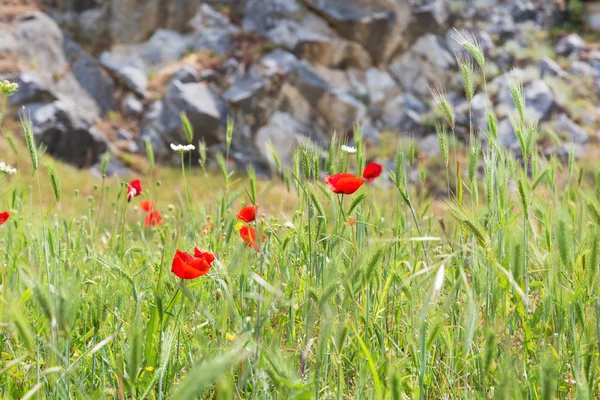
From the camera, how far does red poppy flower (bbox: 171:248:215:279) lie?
41.2 inches

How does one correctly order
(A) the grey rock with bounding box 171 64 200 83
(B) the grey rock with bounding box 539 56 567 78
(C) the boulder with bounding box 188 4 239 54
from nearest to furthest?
(A) the grey rock with bounding box 171 64 200 83 < (B) the grey rock with bounding box 539 56 567 78 < (C) the boulder with bounding box 188 4 239 54

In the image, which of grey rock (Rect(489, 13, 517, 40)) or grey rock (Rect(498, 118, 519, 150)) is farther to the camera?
grey rock (Rect(489, 13, 517, 40))

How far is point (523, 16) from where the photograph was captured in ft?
36.4

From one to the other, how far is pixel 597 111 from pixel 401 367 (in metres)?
9.83

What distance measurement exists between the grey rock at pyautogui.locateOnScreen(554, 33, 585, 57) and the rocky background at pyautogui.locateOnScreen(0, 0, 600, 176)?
0.03 meters

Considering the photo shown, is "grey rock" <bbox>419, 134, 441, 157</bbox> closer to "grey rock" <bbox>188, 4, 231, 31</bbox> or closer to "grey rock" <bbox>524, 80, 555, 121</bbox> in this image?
"grey rock" <bbox>524, 80, 555, 121</bbox>

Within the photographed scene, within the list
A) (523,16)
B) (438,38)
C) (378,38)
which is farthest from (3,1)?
(523,16)

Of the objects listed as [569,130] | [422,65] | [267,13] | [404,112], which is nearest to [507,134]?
[569,130]

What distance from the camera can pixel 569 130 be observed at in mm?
8836

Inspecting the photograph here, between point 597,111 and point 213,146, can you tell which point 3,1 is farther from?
point 597,111

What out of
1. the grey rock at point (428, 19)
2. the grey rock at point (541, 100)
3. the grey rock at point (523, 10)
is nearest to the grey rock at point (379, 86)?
the grey rock at point (428, 19)

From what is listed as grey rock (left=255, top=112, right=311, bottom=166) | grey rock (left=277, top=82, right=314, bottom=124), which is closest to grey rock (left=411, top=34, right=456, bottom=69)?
grey rock (left=277, top=82, right=314, bottom=124)

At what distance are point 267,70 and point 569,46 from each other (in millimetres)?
5705

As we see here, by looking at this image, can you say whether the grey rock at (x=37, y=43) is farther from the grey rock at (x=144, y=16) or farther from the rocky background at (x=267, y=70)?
the grey rock at (x=144, y=16)
